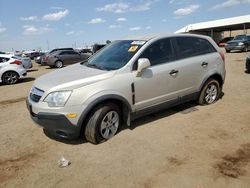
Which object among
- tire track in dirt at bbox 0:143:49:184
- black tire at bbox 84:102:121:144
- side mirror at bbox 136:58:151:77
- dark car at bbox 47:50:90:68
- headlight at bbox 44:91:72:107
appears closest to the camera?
tire track in dirt at bbox 0:143:49:184

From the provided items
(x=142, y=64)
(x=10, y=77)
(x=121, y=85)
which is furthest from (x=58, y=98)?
(x=10, y=77)

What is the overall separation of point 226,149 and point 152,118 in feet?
6.05

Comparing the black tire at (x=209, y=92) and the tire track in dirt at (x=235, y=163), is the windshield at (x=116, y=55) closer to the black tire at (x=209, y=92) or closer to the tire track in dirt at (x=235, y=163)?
the black tire at (x=209, y=92)

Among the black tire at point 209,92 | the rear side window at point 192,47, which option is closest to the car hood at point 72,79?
the rear side window at point 192,47

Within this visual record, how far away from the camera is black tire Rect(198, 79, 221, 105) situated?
6.19 meters

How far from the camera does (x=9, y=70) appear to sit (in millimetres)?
12320

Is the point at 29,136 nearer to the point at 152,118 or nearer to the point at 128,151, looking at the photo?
the point at 128,151

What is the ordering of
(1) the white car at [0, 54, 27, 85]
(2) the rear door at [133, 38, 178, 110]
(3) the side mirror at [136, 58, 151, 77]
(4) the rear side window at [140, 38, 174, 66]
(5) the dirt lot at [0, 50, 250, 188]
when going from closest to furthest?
(5) the dirt lot at [0, 50, 250, 188] → (3) the side mirror at [136, 58, 151, 77] → (2) the rear door at [133, 38, 178, 110] → (4) the rear side window at [140, 38, 174, 66] → (1) the white car at [0, 54, 27, 85]

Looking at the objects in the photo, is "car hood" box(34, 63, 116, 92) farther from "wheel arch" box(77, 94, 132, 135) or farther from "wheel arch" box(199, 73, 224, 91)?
"wheel arch" box(199, 73, 224, 91)

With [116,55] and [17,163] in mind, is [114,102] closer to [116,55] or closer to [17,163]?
[116,55]

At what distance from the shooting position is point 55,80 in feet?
14.6

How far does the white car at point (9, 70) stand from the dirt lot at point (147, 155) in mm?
7160

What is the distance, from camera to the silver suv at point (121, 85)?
13.5 ft

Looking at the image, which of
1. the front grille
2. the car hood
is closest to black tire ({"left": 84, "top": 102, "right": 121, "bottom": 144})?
the car hood
